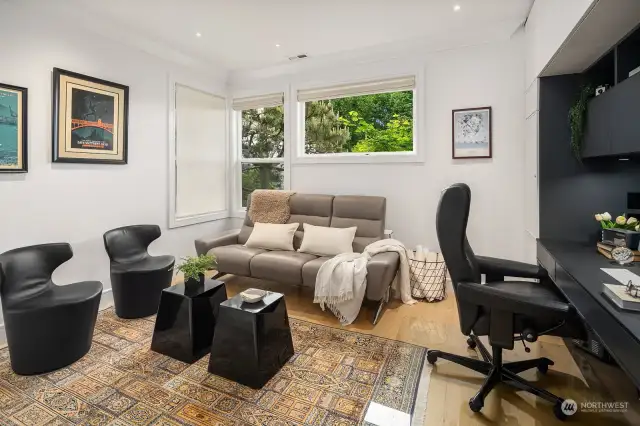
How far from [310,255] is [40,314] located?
208cm

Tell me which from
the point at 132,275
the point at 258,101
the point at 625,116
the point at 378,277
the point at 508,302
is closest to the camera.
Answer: the point at 508,302

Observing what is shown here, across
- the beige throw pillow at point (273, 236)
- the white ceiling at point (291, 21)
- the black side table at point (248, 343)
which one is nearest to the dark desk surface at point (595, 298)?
the black side table at point (248, 343)

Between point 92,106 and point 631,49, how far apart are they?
3.98 m

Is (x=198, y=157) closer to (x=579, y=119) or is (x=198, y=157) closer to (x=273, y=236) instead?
(x=273, y=236)

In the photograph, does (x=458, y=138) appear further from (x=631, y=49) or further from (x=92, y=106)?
(x=92, y=106)

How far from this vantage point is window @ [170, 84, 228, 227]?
154 inches

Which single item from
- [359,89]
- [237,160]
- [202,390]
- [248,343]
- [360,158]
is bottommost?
[202,390]

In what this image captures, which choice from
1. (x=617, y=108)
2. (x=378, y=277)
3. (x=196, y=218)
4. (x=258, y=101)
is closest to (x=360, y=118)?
(x=258, y=101)

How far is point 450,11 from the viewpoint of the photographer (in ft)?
9.55

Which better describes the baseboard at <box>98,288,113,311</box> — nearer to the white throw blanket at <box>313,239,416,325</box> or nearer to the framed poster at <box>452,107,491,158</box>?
the white throw blanket at <box>313,239,416,325</box>

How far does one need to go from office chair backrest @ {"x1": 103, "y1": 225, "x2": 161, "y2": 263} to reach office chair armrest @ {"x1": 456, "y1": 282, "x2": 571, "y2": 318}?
276 centimetres

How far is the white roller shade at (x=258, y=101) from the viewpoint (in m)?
4.36

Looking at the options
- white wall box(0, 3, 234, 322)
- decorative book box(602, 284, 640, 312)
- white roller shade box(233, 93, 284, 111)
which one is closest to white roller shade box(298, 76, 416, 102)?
white roller shade box(233, 93, 284, 111)

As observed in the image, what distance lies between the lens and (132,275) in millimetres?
2809
